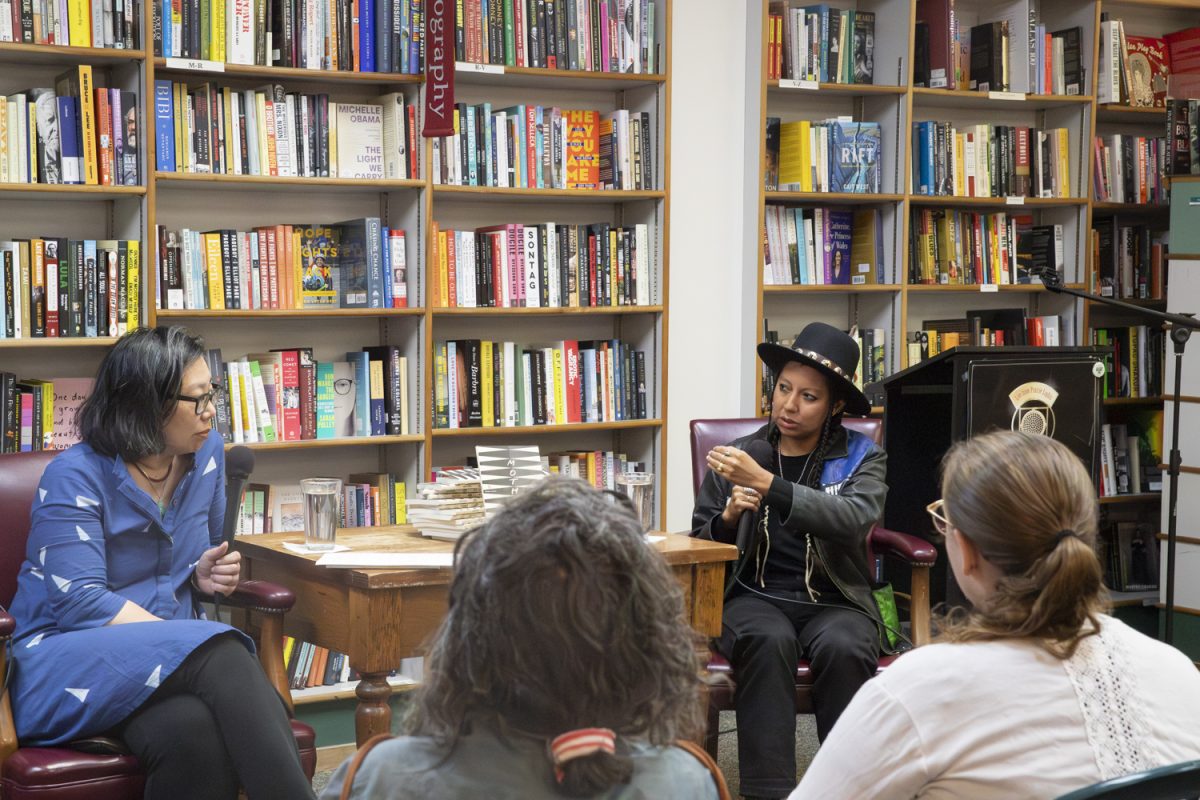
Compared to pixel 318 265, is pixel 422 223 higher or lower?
higher

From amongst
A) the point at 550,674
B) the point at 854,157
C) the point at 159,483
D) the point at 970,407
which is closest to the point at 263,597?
the point at 159,483

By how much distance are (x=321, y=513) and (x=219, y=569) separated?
0.23 metres

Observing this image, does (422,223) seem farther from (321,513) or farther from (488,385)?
(321,513)

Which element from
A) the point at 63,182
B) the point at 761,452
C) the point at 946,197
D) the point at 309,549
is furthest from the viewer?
the point at 946,197

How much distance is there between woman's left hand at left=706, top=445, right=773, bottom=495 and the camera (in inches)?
119

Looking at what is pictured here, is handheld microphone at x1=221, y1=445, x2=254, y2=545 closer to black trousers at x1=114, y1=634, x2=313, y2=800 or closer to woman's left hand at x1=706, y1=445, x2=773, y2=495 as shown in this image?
black trousers at x1=114, y1=634, x2=313, y2=800

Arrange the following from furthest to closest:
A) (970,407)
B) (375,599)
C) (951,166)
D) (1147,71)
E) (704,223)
Result: (1147,71), (951,166), (704,223), (970,407), (375,599)

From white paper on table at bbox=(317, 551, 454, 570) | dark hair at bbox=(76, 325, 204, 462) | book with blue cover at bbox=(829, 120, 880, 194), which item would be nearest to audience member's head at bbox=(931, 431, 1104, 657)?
white paper on table at bbox=(317, 551, 454, 570)

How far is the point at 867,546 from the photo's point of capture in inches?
133

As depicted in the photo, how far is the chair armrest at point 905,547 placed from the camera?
3.22 meters

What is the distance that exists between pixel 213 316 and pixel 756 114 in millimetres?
1950

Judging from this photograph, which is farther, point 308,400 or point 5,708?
point 308,400

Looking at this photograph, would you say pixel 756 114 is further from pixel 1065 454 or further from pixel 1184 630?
pixel 1065 454

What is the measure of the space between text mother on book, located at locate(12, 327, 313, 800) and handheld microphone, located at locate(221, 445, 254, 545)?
22 mm
